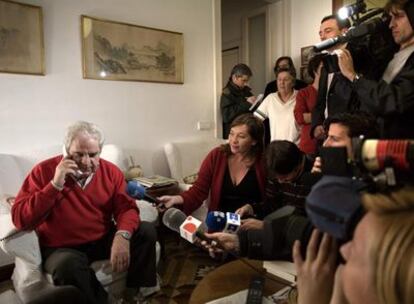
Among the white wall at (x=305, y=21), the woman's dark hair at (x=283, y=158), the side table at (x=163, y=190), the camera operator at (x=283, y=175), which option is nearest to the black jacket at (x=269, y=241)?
the camera operator at (x=283, y=175)

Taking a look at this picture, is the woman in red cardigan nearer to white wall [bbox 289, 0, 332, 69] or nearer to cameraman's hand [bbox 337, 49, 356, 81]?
cameraman's hand [bbox 337, 49, 356, 81]

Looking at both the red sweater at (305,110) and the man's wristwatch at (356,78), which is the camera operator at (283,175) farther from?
the red sweater at (305,110)

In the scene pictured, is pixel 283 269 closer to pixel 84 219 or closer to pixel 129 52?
pixel 84 219

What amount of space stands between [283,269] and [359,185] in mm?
857

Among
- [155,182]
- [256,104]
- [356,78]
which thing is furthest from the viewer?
[256,104]

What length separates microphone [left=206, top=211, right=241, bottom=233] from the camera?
122cm

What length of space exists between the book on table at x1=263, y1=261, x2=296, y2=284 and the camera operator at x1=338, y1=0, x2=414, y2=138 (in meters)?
0.60

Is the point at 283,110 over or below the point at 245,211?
over

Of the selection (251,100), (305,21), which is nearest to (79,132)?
(251,100)

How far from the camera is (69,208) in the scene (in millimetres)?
1661

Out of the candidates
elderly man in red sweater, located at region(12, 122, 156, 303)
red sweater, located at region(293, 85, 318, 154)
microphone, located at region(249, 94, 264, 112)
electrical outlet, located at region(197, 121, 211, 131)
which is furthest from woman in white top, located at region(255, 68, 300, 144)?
elderly man in red sweater, located at region(12, 122, 156, 303)

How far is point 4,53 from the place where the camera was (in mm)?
2250

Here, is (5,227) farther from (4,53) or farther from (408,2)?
(408,2)

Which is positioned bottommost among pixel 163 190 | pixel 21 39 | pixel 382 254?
pixel 163 190
